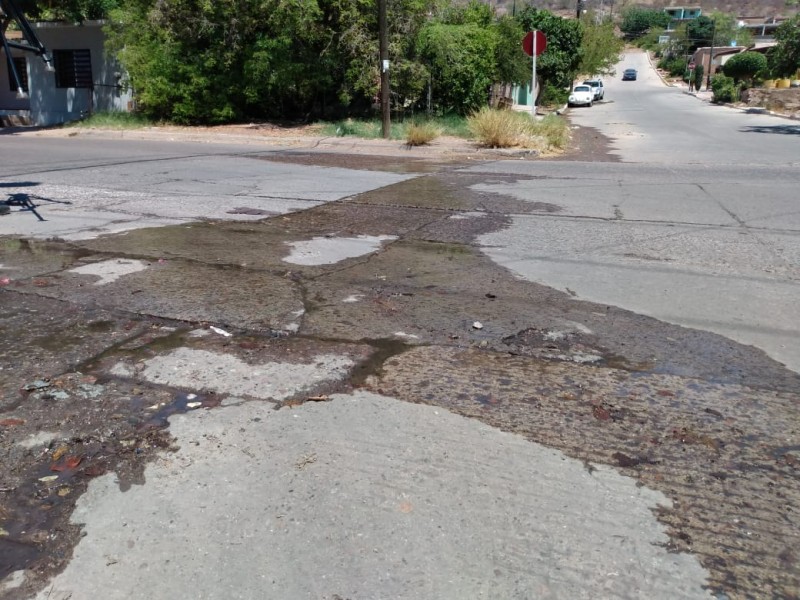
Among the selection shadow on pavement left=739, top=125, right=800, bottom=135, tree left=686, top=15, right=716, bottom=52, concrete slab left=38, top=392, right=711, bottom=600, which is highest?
tree left=686, top=15, right=716, bottom=52

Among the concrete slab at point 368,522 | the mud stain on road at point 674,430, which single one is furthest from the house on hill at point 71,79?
the concrete slab at point 368,522

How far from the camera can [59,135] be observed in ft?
78.1

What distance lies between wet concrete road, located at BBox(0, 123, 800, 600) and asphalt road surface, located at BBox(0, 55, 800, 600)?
0.06 feet

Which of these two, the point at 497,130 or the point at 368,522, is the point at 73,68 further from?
the point at 368,522

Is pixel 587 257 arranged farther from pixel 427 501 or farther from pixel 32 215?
pixel 32 215

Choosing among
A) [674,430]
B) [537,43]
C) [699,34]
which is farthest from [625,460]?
[699,34]

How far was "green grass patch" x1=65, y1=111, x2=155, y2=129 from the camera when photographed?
79.8 ft

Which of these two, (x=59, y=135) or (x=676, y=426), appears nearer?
(x=676, y=426)

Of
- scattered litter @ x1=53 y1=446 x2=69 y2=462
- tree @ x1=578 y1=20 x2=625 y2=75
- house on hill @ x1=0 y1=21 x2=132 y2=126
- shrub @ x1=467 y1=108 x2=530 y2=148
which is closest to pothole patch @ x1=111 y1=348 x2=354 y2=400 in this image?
scattered litter @ x1=53 y1=446 x2=69 y2=462

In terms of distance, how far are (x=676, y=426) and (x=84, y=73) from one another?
28.9m

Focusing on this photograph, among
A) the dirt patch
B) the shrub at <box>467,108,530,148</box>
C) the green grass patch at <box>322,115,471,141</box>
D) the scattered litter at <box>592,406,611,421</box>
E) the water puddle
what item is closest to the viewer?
the scattered litter at <box>592,406,611,421</box>

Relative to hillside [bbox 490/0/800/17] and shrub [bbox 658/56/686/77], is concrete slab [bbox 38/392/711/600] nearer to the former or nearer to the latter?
shrub [bbox 658/56/686/77]

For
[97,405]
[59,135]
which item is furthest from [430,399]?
[59,135]

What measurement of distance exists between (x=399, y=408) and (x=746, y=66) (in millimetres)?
65739
